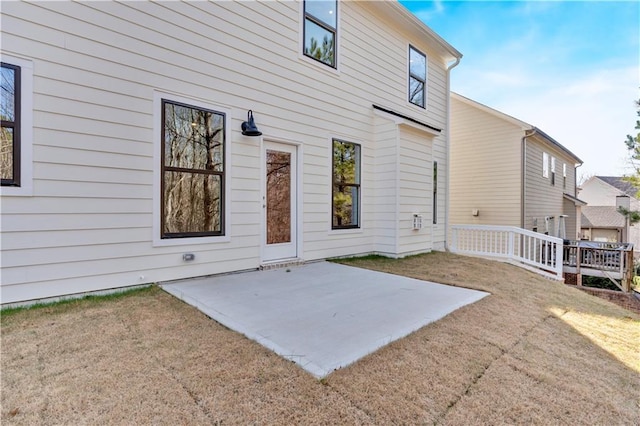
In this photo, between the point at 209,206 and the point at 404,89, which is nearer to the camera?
the point at 209,206

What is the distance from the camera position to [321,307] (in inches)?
130

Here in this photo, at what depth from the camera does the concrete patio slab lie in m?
2.40

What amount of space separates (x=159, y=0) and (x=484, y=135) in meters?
12.0

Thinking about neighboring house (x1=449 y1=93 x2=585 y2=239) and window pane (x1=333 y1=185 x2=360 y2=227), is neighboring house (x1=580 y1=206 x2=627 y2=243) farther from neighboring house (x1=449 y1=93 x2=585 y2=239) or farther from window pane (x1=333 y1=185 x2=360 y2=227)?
window pane (x1=333 y1=185 x2=360 y2=227)

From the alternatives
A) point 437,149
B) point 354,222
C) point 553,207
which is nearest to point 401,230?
point 354,222

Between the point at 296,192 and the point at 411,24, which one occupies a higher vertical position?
the point at 411,24

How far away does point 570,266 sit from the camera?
9469 millimetres

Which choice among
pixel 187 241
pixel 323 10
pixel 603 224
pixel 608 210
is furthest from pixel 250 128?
pixel 608 210

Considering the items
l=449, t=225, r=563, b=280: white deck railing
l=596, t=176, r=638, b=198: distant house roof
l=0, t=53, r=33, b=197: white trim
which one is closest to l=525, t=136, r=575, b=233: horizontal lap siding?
l=449, t=225, r=563, b=280: white deck railing

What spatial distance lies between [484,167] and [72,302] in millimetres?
13138

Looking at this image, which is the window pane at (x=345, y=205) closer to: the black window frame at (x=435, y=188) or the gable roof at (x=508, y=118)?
the black window frame at (x=435, y=188)

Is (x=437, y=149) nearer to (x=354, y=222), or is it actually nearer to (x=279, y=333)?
(x=354, y=222)

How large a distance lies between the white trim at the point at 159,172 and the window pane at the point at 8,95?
127 cm

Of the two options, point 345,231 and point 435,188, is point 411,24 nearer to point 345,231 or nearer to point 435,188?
point 435,188
